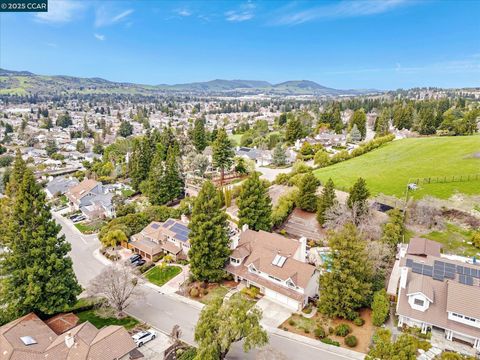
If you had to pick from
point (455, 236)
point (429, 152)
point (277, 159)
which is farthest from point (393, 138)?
point (455, 236)

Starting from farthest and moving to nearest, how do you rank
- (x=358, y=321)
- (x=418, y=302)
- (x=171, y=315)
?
(x=171, y=315)
(x=358, y=321)
(x=418, y=302)

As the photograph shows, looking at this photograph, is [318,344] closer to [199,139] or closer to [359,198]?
[359,198]

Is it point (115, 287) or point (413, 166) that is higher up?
point (413, 166)

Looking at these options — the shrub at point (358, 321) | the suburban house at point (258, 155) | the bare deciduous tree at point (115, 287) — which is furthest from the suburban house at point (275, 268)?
the suburban house at point (258, 155)

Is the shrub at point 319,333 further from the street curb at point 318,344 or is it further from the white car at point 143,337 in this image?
the white car at point 143,337

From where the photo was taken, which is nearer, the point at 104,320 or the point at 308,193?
the point at 104,320

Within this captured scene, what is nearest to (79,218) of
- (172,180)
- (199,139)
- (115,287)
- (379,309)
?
(172,180)

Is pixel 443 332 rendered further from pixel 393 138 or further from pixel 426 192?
pixel 393 138
